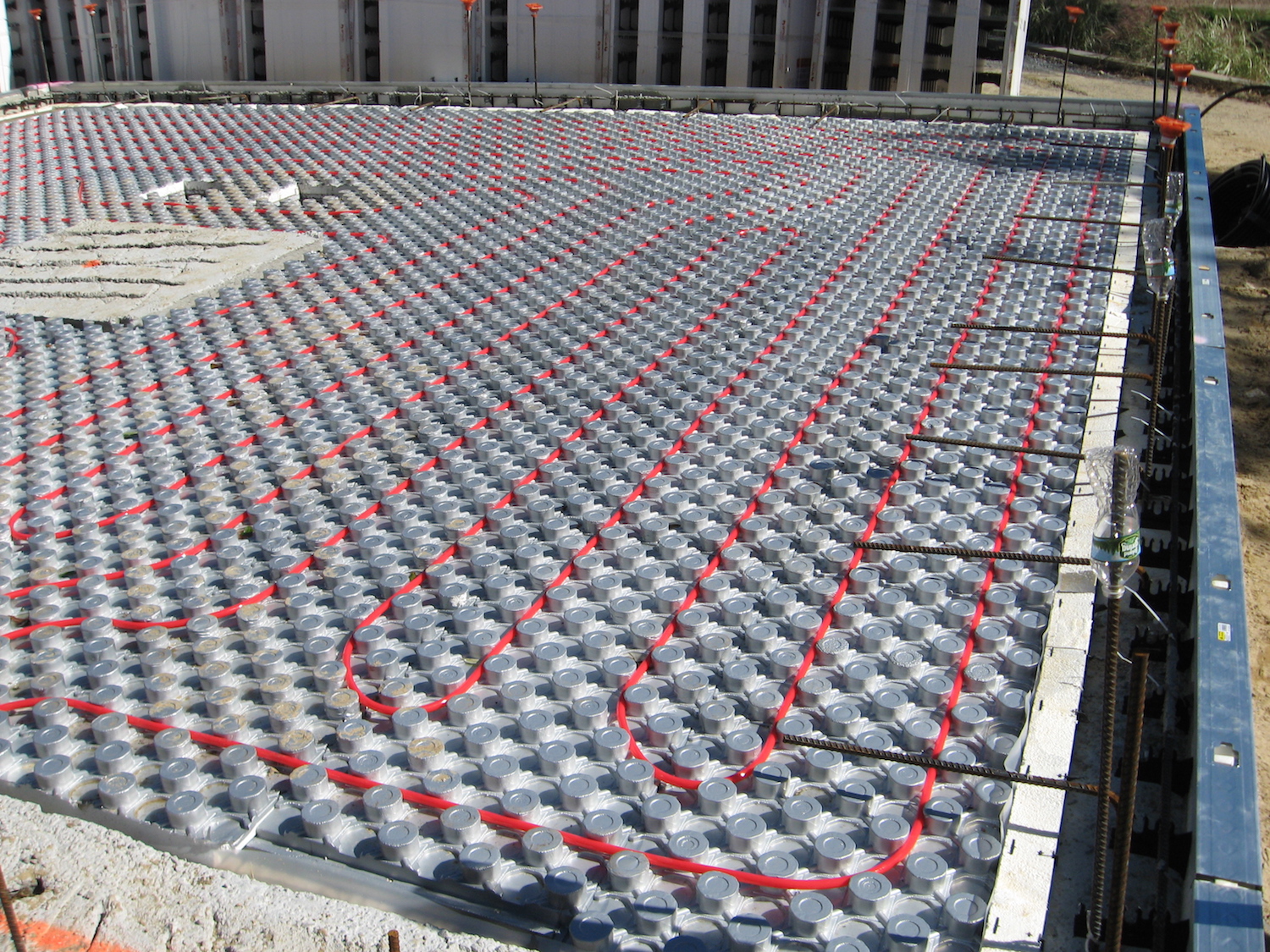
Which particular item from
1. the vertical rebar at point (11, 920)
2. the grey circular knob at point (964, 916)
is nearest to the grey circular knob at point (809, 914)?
the grey circular knob at point (964, 916)

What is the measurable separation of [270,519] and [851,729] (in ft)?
12.1

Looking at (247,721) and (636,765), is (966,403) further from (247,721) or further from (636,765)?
(247,721)

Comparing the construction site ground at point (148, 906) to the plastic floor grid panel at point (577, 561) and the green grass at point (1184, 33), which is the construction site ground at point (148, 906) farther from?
the green grass at point (1184, 33)

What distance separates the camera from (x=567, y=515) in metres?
6.33

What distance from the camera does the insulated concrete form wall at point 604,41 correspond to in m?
28.5

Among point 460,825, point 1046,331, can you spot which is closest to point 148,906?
point 460,825

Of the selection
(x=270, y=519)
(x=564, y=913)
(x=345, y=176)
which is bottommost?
(x=564, y=913)

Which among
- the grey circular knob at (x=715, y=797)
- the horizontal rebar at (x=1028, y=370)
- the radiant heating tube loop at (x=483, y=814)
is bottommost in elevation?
the radiant heating tube loop at (x=483, y=814)

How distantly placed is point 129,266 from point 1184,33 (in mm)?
54297

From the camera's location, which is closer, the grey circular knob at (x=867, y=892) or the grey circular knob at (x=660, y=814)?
the grey circular knob at (x=867, y=892)

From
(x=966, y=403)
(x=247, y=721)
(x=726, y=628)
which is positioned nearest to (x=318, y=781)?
(x=247, y=721)

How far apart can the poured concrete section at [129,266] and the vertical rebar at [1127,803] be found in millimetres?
9173

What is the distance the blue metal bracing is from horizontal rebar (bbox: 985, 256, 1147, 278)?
286 centimetres

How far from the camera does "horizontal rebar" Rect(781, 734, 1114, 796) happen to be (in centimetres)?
409
